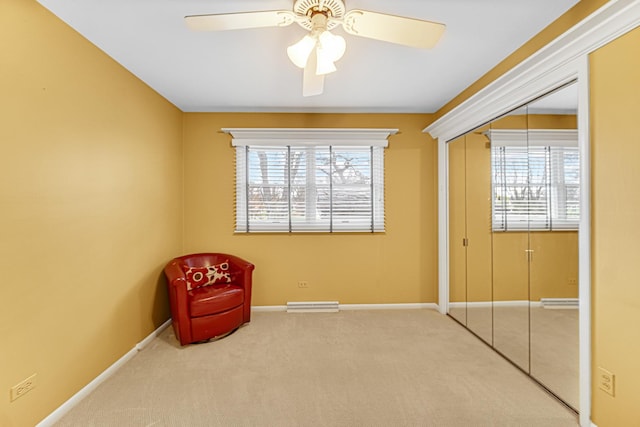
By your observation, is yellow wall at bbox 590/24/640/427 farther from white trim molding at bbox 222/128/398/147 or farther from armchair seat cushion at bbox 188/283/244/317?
armchair seat cushion at bbox 188/283/244/317

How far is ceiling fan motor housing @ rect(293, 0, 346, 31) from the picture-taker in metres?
1.54

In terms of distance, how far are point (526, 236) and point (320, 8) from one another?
2.23 meters

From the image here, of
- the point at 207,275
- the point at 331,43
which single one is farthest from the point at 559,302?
the point at 207,275

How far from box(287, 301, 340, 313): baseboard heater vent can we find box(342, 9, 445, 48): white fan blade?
303cm

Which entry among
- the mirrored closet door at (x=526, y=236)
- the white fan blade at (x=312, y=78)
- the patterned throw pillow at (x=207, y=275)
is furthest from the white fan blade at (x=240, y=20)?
the patterned throw pillow at (x=207, y=275)

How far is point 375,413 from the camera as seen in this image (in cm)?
189

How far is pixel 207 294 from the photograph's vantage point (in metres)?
2.88

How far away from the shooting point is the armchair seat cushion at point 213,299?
9.09 feet

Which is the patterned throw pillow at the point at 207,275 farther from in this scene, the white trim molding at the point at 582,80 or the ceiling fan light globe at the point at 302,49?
the white trim molding at the point at 582,80

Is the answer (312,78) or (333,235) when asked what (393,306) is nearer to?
(333,235)

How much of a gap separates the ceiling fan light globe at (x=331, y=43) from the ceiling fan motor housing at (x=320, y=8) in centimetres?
10

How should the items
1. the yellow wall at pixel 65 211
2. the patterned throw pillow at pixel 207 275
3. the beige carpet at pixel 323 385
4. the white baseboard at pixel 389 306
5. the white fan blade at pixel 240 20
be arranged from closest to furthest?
the white fan blade at pixel 240 20, the yellow wall at pixel 65 211, the beige carpet at pixel 323 385, the patterned throw pillow at pixel 207 275, the white baseboard at pixel 389 306

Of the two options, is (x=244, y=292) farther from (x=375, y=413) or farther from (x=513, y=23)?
(x=513, y=23)

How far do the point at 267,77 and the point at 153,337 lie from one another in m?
2.84
